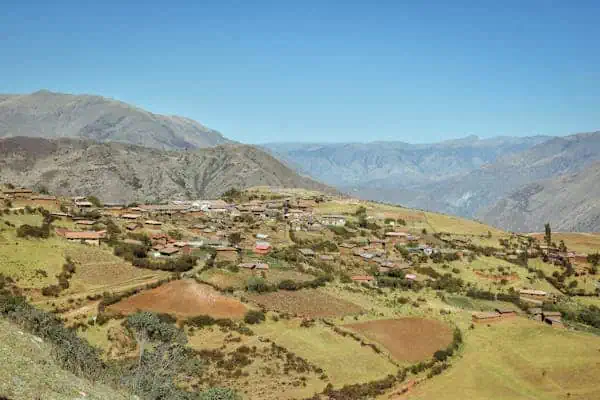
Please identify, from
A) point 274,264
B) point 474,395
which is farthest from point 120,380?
point 274,264

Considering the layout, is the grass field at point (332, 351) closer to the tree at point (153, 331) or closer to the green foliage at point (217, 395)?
the tree at point (153, 331)

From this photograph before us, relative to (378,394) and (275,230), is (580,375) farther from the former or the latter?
(275,230)

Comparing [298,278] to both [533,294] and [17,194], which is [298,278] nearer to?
[533,294]

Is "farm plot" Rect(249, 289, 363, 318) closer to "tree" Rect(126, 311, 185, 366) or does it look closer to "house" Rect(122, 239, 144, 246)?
"tree" Rect(126, 311, 185, 366)

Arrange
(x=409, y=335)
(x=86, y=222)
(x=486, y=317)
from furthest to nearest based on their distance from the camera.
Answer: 1. (x=86, y=222)
2. (x=486, y=317)
3. (x=409, y=335)

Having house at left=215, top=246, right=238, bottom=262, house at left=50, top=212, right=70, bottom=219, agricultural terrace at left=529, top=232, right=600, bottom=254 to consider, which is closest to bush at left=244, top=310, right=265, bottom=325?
house at left=215, top=246, right=238, bottom=262

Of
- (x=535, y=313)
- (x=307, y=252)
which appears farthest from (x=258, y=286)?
(x=535, y=313)

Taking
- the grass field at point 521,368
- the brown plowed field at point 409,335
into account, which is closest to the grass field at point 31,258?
the brown plowed field at point 409,335
